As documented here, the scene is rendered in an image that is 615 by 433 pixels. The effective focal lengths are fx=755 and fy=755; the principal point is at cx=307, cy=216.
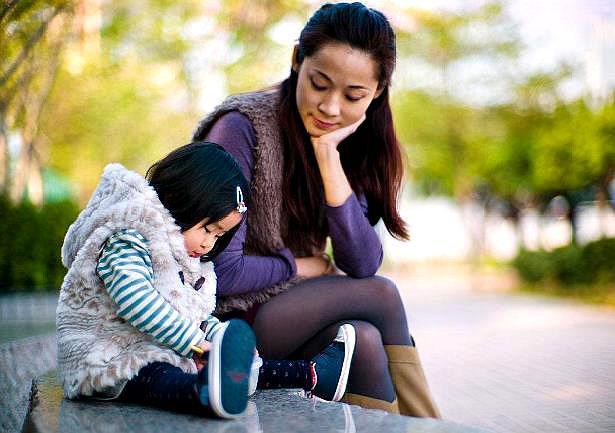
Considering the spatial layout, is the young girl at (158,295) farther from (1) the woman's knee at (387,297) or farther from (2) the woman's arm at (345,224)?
(2) the woman's arm at (345,224)

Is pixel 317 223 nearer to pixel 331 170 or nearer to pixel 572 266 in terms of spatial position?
pixel 331 170

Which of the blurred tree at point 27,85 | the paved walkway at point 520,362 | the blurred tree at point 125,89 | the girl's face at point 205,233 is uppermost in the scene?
the blurred tree at point 125,89

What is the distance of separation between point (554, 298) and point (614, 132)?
2564 millimetres

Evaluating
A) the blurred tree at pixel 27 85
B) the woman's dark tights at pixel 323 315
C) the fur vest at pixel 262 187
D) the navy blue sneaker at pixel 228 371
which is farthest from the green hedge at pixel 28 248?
the navy blue sneaker at pixel 228 371

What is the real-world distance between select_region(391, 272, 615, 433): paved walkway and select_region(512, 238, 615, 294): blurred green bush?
0.61 meters

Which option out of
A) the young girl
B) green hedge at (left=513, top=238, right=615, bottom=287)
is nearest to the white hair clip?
the young girl

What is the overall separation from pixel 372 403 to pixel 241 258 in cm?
62

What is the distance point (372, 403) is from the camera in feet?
7.68

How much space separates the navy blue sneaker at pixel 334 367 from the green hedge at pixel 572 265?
29.4ft

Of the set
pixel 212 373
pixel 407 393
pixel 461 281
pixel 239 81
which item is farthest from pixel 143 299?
pixel 461 281

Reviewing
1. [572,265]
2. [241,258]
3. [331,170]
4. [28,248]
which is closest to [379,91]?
[331,170]

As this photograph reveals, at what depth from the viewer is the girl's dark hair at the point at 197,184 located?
2.17 m

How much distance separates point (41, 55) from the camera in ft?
26.9

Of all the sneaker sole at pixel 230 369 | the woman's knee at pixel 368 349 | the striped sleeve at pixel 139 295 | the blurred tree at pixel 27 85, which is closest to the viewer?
the sneaker sole at pixel 230 369
